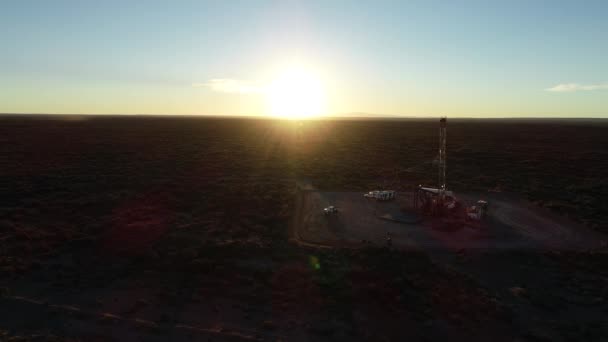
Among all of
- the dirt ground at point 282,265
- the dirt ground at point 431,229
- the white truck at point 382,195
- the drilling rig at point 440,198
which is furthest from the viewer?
the white truck at point 382,195

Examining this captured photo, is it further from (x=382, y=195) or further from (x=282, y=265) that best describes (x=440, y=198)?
(x=282, y=265)

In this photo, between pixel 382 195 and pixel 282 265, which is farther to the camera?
pixel 382 195

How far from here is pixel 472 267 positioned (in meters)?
23.9

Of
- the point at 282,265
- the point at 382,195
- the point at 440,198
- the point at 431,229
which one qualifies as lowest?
the point at 282,265

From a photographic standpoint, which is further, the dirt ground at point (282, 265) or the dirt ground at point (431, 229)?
the dirt ground at point (431, 229)

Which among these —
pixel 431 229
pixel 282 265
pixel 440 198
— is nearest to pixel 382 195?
pixel 440 198

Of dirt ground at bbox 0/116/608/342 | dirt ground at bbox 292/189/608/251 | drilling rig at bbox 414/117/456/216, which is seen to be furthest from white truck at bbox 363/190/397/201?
drilling rig at bbox 414/117/456/216

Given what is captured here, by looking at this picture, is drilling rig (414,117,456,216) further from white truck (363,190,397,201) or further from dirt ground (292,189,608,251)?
white truck (363,190,397,201)

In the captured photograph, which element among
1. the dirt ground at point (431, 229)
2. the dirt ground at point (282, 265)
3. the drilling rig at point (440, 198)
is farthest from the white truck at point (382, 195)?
the drilling rig at point (440, 198)

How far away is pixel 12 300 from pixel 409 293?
2079 centimetres

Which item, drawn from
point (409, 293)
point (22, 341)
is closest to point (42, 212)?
point (22, 341)

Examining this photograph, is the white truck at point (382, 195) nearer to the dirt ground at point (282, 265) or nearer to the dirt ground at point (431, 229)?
the dirt ground at point (431, 229)

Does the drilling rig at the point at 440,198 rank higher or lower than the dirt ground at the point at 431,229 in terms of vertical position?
higher

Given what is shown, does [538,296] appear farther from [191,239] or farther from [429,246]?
[191,239]
